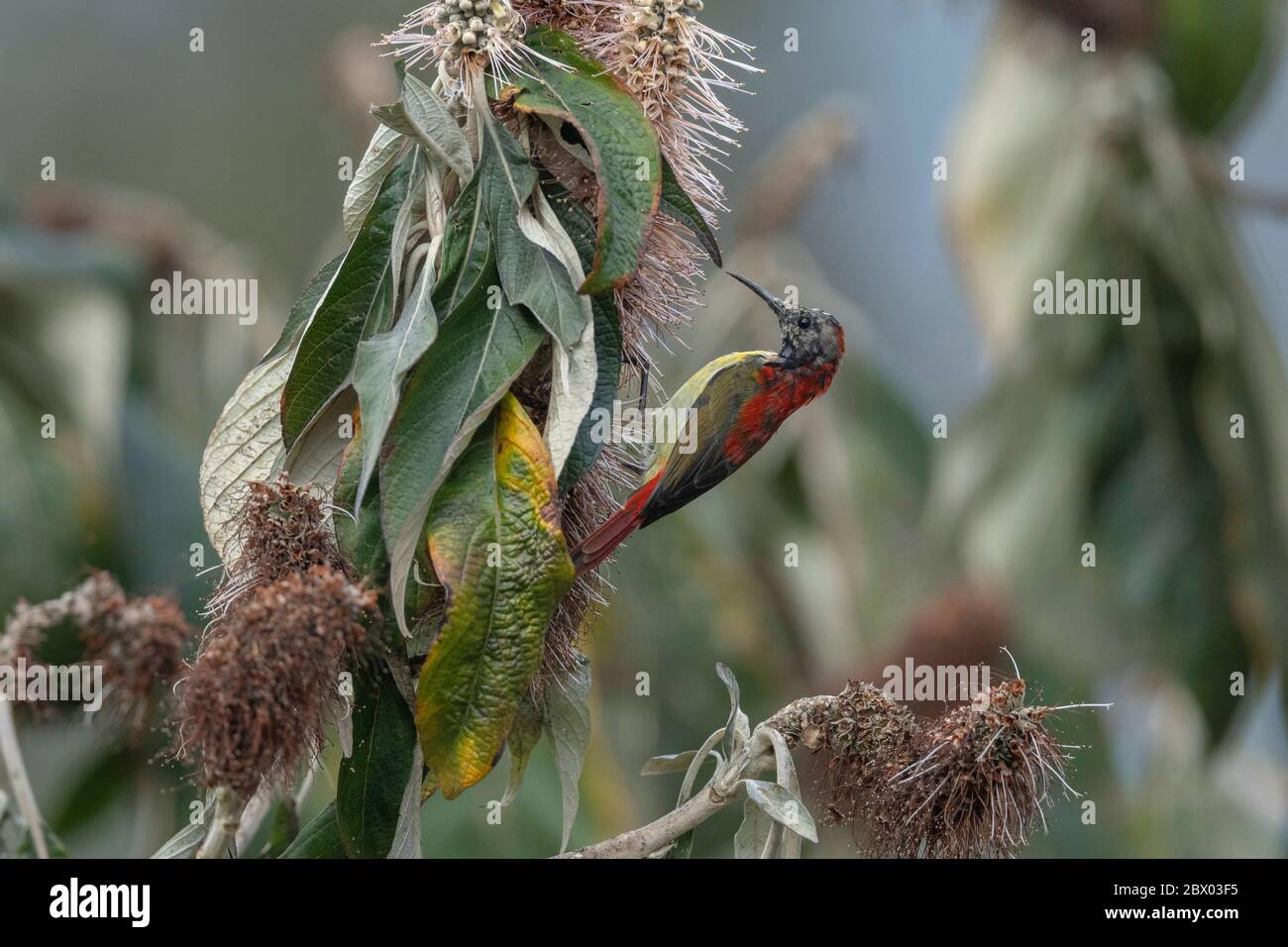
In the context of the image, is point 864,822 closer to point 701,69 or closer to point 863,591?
point 701,69

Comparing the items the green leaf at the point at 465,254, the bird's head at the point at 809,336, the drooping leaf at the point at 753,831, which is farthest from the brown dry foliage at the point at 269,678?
the bird's head at the point at 809,336

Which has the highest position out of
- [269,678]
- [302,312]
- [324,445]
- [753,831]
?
[302,312]

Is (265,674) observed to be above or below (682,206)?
below

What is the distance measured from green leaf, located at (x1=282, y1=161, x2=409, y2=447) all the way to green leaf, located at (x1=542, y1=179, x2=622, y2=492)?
4.5 inches

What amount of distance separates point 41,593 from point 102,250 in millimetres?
781

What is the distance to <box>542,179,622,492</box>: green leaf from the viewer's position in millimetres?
857

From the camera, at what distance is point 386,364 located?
2.66 ft

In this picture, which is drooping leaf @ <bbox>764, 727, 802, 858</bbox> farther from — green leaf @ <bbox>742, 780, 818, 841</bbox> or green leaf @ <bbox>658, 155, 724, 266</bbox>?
green leaf @ <bbox>658, 155, 724, 266</bbox>

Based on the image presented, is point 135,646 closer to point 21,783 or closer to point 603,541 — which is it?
point 21,783

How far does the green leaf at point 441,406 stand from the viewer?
31.3 inches

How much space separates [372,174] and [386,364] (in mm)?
174

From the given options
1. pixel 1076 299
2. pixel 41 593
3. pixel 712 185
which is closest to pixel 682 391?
pixel 712 185

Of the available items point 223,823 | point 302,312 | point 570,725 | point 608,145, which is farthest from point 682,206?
point 223,823

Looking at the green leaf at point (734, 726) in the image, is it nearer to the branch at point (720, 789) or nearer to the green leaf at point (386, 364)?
the branch at point (720, 789)
